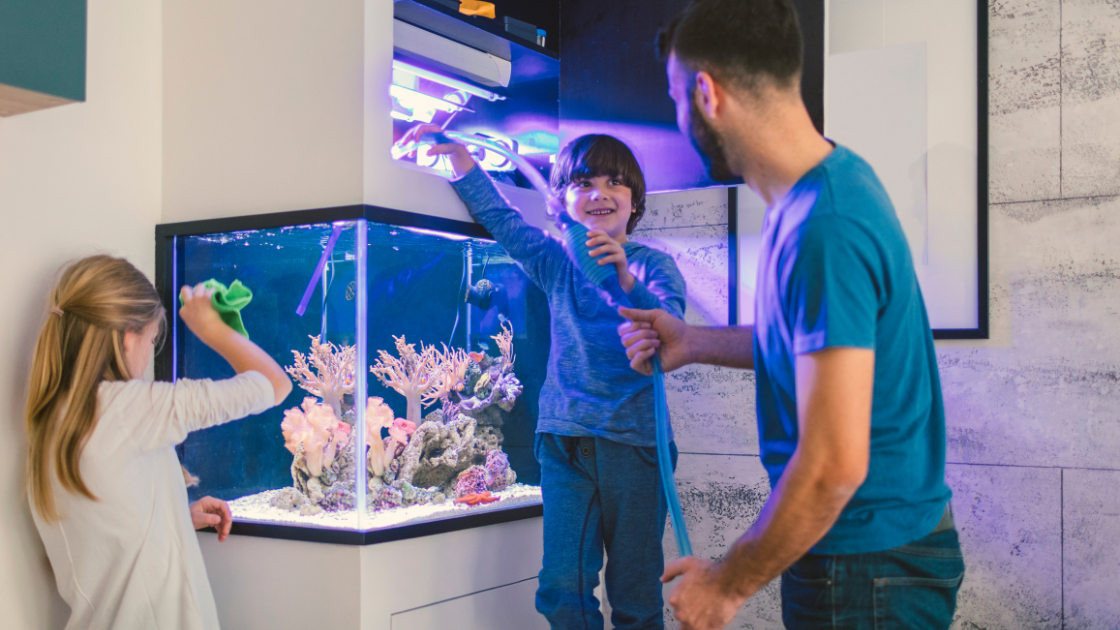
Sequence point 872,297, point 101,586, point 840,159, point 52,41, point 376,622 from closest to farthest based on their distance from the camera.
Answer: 1. point 872,297
2. point 840,159
3. point 52,41
4. point 101,586
5. point 376,622

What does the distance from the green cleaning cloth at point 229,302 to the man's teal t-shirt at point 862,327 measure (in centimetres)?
134

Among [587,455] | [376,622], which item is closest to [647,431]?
[587,455]

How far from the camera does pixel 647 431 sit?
2021mm

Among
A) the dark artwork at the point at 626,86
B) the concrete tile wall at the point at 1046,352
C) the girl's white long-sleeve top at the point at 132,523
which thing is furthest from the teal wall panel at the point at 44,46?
the concrete tile wall at the point at 1046,352

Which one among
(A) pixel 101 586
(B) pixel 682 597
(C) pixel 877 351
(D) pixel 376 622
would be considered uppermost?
(C) pixel 877 351

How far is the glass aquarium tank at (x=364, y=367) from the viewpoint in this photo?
6.38 feet

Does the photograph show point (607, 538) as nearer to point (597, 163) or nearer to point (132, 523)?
point (597, 163)

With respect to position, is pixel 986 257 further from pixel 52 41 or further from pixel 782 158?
pixel 52 41

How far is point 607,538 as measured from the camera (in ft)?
6.66

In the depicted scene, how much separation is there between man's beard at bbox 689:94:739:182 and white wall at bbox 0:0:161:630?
61.6 inches

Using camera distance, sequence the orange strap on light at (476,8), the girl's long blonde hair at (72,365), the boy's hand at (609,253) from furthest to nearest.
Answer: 1. the orange strap on light at (476,8)
2. the boy's hand at (609,253)
3. the girl's long blonde hair at (72,365)

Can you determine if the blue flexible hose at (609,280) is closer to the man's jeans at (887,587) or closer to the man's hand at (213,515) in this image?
the man's jeans at (887,587)

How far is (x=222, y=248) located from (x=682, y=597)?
1581 millimetres

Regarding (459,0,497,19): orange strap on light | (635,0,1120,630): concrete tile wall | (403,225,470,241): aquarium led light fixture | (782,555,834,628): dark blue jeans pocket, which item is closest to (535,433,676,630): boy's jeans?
(403,225,470,241): aquarium led light fixture
